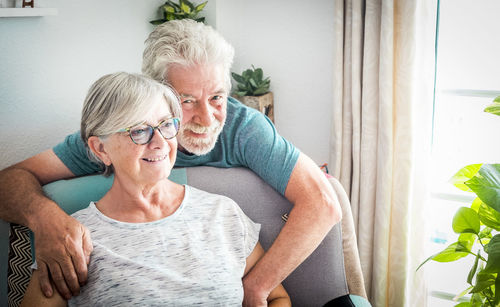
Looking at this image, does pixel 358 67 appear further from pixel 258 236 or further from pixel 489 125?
pixel 258 236

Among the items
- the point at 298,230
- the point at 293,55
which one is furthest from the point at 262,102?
the point at 298,230

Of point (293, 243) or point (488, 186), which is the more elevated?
point (488, 186)

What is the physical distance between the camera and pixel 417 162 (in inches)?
82.0

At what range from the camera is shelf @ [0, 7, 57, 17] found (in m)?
1.38

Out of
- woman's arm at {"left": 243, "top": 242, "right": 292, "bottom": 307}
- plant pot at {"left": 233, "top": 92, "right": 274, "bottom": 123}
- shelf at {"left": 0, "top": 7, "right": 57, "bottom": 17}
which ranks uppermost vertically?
shelf at {"left": 0, "top": 7, "right": 57, "bottom": 17}

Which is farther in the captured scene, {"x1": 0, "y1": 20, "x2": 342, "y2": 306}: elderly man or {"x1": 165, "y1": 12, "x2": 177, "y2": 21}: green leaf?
{"x1": 165, "y1": 12, "x2": 177, "y2": 21}: green leaf

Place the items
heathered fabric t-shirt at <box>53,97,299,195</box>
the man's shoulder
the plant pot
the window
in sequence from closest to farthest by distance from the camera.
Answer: heathered fabric t-shirt at <box>53,97,299,195</box> → the man's shoulder → the window → the plant pot

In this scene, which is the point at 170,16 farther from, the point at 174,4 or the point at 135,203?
the point at 135,203

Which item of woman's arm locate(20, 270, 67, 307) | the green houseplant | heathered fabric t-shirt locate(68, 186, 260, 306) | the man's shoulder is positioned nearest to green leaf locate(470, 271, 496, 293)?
the green houseplant

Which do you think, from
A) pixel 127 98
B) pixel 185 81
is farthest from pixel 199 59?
pixel 127 98

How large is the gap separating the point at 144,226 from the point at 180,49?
1.84 feet

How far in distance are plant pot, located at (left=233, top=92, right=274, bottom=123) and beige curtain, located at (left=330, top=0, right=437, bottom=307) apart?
425mm

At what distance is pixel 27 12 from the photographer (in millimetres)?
1430

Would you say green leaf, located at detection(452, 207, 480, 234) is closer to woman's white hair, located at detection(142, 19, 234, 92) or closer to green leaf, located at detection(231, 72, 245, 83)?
woman's white hair, located at detection(142, 19, 234, 92)
